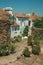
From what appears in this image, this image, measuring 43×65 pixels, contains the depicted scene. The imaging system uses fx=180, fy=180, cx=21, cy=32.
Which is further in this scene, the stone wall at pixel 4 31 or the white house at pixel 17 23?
the white house at pixel 17 23

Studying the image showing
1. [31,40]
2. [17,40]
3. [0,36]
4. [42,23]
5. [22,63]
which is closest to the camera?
[22,63]

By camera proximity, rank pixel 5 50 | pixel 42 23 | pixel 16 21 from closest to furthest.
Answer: pixel 5 50 → pixel 42 23 → pixel 16 21

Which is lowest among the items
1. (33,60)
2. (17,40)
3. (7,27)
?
(17,40)

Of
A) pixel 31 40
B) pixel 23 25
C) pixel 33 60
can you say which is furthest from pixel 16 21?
pixel 33 60

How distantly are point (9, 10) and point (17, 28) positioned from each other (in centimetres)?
491

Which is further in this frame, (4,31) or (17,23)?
(17,23)

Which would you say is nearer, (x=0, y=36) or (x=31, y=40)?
(x=0, y=36)

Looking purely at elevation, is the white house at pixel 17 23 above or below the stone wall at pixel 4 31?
below

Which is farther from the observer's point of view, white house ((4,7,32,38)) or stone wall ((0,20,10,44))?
white house ((4,7,32,38))

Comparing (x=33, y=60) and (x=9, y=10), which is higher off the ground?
(x=9, y=10)

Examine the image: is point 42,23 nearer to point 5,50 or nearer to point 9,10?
point 9,10

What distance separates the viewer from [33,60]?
15797mm

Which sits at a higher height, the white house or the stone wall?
the stone wall

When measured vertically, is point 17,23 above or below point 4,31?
below
